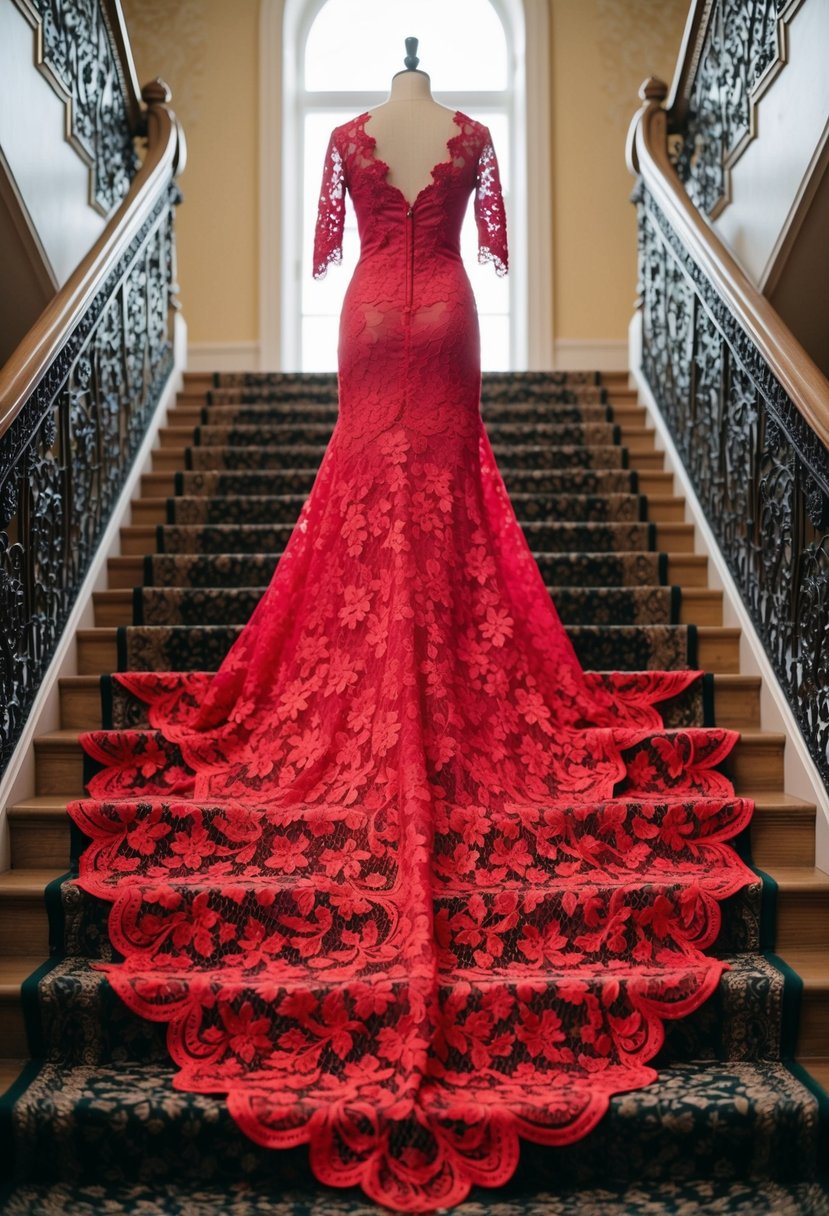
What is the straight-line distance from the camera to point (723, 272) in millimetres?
3492

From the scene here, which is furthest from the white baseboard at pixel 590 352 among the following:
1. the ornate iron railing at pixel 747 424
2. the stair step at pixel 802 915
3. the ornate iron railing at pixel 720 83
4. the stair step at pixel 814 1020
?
the stair step at pixel 814 1020

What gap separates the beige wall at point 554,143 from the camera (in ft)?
23.9

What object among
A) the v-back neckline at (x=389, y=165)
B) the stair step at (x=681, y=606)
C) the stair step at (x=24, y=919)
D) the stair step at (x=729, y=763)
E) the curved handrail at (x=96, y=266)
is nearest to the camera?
the stair step at (x=24, y=919)

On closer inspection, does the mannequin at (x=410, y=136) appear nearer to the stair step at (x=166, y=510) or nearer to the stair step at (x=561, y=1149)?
the stair step at (x=166, y=510)

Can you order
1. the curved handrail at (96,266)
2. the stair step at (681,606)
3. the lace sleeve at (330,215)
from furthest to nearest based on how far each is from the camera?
the stair step at (681,606)
the lace sleeve at (330,215)
the curved handrail at (96,266)

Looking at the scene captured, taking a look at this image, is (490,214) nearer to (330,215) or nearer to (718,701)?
(330,215)

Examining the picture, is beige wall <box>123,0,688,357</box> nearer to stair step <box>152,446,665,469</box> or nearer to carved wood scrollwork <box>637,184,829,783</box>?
carved wood scrollwork <box>637,184,829,783</box>

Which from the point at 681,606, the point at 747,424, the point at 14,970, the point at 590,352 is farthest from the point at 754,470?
the point at 590,352

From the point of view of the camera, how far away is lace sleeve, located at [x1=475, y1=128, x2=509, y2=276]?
10.4 ft

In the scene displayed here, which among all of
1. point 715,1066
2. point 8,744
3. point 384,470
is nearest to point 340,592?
point 384,470

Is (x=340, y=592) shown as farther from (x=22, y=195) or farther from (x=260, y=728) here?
(x=22, y=195)

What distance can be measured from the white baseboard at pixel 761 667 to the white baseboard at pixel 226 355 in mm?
3352

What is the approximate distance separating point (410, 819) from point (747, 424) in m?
1.71

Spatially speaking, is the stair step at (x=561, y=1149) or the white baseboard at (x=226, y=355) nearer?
the stair step at (x=561, y=1149)
